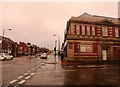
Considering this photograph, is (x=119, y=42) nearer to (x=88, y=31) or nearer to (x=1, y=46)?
(x=88, y=31)

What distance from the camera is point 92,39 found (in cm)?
3772

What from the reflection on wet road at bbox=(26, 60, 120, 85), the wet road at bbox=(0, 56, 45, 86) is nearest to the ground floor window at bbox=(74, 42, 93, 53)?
the wet road at bbox=(0, 56, 45, 86)

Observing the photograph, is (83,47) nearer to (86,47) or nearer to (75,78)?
(86,47)

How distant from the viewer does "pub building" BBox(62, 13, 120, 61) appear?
36531 millimetres

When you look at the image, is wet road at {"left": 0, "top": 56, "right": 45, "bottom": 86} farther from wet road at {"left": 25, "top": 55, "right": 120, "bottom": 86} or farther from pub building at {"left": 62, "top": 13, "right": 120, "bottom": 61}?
pub building at {"left": 62, "top": 13, "right": 120, "bottom": 61}

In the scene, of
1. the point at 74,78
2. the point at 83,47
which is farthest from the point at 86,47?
the point at 74,78

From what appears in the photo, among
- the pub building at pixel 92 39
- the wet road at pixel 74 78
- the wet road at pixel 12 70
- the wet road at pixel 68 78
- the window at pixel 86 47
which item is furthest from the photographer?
the window at pixel 86 47

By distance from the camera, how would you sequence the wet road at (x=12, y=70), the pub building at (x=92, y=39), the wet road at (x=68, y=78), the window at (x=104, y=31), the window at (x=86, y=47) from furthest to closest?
the window at (x=104, y=31) < the window at (x=86, y=47) < the pub building at (x=92, y=39) < the wet road at (x=12, y=70) < the wet road at (x=68, y=78)

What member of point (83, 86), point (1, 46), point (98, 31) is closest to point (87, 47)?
point (98, 31)

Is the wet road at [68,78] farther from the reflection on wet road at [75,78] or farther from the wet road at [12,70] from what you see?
the wet road at [12,70]

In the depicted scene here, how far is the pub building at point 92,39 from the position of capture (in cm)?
3653

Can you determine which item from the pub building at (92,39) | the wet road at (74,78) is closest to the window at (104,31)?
the pub building at (92,39)

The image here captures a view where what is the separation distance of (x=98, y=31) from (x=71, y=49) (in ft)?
22.8

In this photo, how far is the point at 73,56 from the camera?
119ft
